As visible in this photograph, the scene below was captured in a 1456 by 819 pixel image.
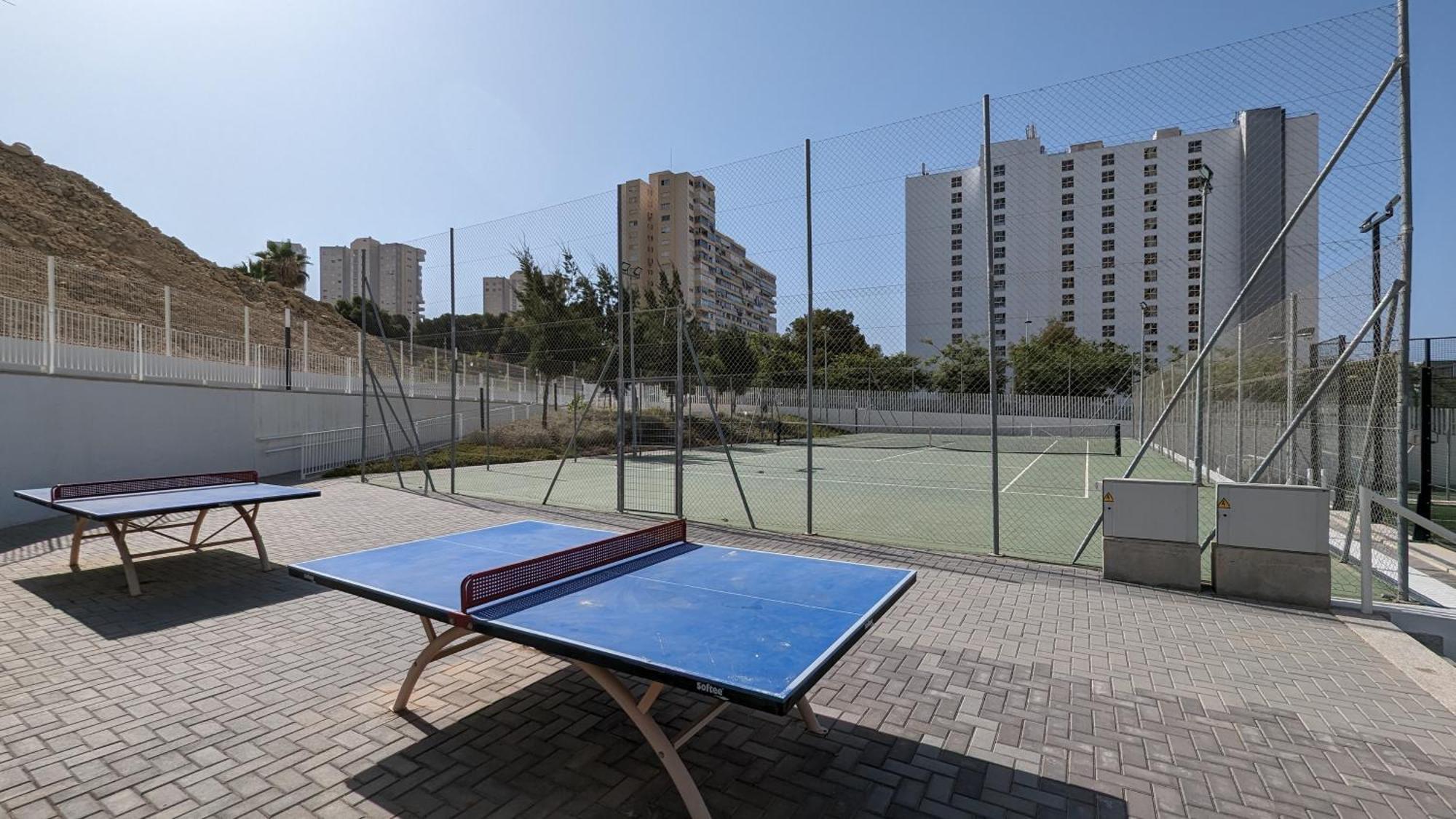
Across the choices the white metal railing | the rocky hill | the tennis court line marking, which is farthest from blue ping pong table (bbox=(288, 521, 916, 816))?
the rocky hill

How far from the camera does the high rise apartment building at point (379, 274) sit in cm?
1705

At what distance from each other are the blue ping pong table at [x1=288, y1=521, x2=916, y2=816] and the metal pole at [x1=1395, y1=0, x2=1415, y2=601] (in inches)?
189

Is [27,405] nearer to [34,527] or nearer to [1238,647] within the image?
[34,527]

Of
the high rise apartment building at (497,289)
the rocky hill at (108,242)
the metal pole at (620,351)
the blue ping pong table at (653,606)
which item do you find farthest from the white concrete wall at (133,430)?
the rocky hill at (108,242)

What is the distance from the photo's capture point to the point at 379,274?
186 feet

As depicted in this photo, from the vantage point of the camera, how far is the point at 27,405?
397 inches

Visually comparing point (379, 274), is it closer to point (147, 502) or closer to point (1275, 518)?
point (147, 502)

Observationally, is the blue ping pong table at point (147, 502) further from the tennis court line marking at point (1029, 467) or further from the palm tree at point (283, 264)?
the palm tree at point (283, 264)

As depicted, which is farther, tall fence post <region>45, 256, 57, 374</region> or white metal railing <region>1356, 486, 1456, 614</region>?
tall fence post <region>45, 256, 57, 374</region>

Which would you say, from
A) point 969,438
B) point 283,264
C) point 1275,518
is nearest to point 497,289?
point 1275,518

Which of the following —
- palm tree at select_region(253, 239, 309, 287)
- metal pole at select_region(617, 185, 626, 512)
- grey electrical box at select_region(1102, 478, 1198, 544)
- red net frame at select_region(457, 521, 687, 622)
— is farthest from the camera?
palm tree at select_region(253, 239, 309, 287)

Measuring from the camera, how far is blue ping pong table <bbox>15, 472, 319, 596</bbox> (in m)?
5.71

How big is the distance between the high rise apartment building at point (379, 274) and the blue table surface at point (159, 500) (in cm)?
387

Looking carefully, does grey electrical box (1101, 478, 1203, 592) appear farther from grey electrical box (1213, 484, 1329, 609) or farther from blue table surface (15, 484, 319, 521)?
blue table surface (15, 484, 319, 521)
